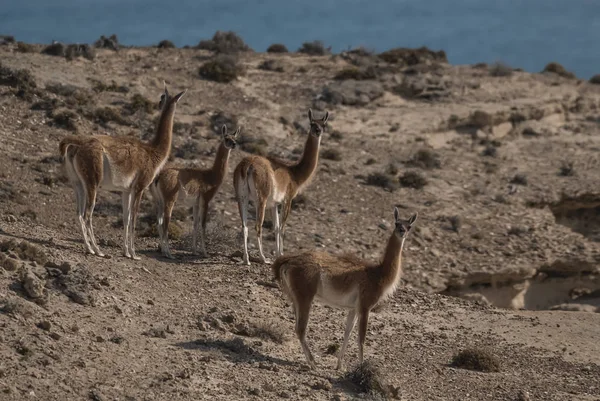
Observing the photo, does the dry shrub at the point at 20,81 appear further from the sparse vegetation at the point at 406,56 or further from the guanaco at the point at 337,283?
the sparse vegetation at the point at 406,56

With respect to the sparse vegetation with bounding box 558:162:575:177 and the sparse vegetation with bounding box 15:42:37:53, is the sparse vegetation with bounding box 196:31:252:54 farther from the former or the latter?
the sparse vegetation with bounding box 558:162:575:177

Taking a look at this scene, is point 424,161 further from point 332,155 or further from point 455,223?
point 455,223

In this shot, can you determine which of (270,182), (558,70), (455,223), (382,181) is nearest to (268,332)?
(270,182)

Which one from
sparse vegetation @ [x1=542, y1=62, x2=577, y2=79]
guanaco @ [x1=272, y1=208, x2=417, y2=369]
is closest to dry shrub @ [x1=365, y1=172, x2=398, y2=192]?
guanaco @ [x1=272, y1=208, x2=417, y2=369]

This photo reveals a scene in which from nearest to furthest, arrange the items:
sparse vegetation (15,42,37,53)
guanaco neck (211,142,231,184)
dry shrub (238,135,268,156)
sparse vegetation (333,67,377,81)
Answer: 1. guanaco neck (211,142,231,184)
2. dry shrub (238,135,268,156)
3. sparse vegetation (15,42,37,53)
4. sparse vegetation (333,67,377,81)

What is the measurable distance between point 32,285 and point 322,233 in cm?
1114

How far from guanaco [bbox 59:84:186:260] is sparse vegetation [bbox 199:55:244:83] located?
56.3 feet

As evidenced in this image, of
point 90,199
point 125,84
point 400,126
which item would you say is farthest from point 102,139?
point 400,126

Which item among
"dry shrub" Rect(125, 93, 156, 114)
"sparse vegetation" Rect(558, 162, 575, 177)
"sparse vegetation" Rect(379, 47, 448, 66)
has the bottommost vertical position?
"sparse vegetation" Rect(558, 162, 575, 177)

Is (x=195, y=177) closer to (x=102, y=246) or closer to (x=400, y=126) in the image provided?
(x=102, y=246)

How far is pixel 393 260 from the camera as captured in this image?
12.8m

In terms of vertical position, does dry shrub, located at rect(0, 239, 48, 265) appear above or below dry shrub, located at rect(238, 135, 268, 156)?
below

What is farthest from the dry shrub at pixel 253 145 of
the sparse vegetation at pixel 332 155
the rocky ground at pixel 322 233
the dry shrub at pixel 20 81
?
the dry shrub at pixel 20 81

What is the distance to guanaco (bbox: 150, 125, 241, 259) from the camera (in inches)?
668
